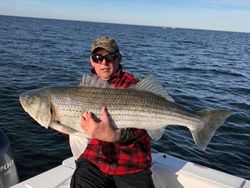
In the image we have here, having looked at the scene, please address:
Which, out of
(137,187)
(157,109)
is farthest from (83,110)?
(137,187)

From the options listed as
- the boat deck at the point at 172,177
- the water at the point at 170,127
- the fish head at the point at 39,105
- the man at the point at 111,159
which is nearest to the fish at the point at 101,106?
the fish head at the point at 39,105

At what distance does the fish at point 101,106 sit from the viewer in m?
3.97

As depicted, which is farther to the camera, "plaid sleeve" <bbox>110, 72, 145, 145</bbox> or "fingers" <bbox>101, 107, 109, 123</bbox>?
"plaid sleeve" <bbox>110, 72, 145, 145</bbox>

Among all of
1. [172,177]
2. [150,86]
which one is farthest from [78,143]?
[172,177]

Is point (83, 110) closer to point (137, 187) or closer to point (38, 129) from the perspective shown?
point (137, 187)

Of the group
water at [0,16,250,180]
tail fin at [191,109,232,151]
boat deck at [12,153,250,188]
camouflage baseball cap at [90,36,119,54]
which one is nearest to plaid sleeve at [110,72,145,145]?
camouflage baseball cap at [90,36,119,54]

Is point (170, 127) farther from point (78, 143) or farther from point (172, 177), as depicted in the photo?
point (78, 143)

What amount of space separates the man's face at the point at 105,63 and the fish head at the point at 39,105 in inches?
36.6

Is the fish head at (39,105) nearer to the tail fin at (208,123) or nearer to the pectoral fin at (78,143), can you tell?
the pectoral fin at (78,143)

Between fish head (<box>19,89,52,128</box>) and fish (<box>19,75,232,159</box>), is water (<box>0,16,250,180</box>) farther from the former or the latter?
fish (<box>19,75,232,159</box>)

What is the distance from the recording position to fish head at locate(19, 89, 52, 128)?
4.02m

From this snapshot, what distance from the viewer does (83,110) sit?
13.0 ft

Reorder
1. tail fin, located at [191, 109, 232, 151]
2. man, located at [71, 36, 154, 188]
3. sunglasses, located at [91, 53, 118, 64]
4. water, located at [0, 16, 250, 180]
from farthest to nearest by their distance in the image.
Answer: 1. water, located at [0, 16, 250, 180]
2. sunglasses, located at [91, 53, 118, 64]
3. man, located at [71, 36, 154, 188]
4. tail fin, located at [191, 109, 232, 151]

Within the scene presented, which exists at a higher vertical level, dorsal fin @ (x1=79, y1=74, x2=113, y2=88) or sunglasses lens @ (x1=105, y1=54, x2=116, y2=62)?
sunglasses lens @ (x1=105, y1=54, x2=116, y2=62)
